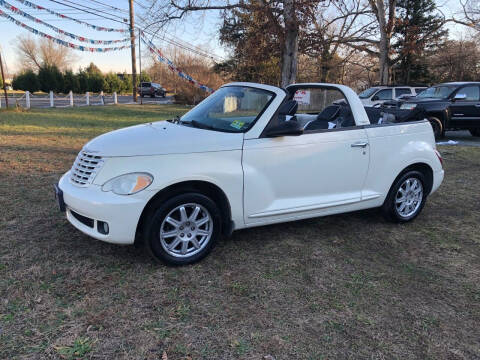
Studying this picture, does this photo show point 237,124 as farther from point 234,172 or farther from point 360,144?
point 360,144

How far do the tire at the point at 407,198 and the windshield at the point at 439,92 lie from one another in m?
8.68

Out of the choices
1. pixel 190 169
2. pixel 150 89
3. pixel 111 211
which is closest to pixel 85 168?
pixel 111 211

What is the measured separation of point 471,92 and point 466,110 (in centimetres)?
71

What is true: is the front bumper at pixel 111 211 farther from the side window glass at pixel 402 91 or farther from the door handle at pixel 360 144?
the side window glass at pixel 402 91

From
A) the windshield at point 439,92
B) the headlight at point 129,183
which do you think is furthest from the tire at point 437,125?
the headlight at point 129,183

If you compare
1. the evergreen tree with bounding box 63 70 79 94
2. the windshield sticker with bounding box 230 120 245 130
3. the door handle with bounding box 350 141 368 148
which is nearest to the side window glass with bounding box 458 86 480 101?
the door handle with bounding box 350 141 368 148

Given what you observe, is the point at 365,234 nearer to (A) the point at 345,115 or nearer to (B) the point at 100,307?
(A) the point at 345,115

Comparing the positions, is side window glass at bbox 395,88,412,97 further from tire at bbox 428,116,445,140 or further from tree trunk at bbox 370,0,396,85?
tree trunk at bbox 370,0,396,85

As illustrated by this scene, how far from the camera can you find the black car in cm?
1179

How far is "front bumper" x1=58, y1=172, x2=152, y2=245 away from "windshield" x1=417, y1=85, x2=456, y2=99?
11835 millimetres

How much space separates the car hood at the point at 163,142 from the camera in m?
→ 3.35

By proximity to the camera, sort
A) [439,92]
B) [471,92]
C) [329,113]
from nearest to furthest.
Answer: [329,113], [471,92], [439,92]

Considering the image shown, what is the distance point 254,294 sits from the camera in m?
3.16

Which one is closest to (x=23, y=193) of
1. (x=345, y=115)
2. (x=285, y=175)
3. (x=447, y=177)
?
(x=285, y=175)
